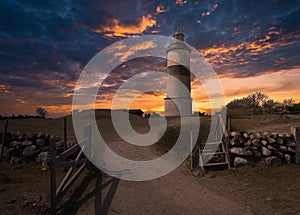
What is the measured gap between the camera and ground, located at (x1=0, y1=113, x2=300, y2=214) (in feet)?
17.1

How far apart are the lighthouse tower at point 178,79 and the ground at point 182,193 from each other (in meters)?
15.2

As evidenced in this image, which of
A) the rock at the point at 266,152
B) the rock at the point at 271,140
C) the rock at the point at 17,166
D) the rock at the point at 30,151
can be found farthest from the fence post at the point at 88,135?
the rock at the point at 271,140

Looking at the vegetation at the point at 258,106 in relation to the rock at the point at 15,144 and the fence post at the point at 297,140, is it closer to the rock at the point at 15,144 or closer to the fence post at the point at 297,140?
the fence post at the point at 297,140

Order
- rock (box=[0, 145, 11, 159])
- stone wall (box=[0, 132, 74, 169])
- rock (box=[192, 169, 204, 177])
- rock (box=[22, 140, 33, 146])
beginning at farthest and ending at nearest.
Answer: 1. rock (box=[22, 140, 33, 146])
2. rock (box=[0, 145, 11, 159])
3. stone wall (box=[0, 132, 74, 169])
4. rock (box=[192, 169, 204, 177])

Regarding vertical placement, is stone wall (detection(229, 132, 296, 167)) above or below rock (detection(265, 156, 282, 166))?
above

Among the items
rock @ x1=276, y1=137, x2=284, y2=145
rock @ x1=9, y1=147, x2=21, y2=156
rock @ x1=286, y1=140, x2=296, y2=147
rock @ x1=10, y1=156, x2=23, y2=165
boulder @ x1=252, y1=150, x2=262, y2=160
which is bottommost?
rock @ x1=10, y1=156, x2=23, y2=165

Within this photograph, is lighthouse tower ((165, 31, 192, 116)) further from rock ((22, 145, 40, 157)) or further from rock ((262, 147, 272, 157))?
rock ((22, 145, 40, 157))

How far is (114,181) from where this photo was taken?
7.23 metres

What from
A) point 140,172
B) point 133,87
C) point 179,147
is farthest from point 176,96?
point 140,172

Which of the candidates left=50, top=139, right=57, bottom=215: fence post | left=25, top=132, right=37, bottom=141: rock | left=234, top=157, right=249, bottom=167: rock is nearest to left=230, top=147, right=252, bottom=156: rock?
left=234, top=157, right=249, bottom=167: rock

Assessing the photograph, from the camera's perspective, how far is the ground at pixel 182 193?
17.1ft

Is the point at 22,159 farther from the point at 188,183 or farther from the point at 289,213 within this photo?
the point at 289,213

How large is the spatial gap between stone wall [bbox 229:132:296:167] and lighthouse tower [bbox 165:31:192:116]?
14.0 meters

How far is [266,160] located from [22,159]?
37.1 feet
